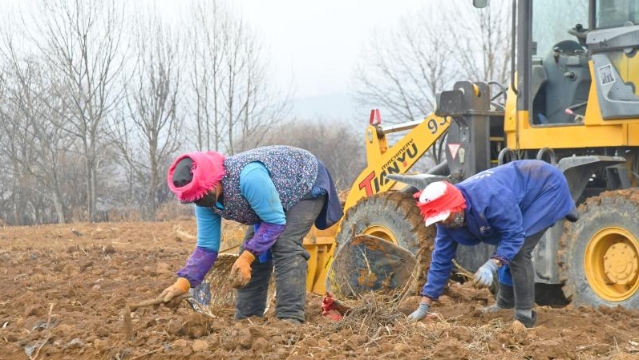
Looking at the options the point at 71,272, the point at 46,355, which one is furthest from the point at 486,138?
the point at 71,272

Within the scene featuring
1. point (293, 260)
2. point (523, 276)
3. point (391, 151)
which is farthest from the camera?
point (391, 151)

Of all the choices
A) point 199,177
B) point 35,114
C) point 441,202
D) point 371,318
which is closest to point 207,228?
point 199,177

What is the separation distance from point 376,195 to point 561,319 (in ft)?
9.07

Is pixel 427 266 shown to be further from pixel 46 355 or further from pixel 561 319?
pixel 46 355

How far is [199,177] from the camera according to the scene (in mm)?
5219

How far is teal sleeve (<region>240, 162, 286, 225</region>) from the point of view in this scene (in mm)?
5414

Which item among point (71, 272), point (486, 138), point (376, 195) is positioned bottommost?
point (71, 272)

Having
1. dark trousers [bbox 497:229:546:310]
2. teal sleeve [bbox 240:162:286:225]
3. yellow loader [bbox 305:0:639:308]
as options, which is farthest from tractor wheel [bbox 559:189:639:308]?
teal sleeve [bbox 240:162:286:225]

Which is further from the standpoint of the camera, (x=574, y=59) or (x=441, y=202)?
(x=574, y=59)

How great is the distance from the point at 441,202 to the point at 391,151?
361 cm

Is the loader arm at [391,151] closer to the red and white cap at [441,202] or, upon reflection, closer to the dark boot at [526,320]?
the dark boot at [526,320]

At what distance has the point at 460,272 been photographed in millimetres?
8055

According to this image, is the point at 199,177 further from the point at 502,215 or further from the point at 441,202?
Answer: the point at 502,215

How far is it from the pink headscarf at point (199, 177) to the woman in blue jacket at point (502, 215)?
1.30m
